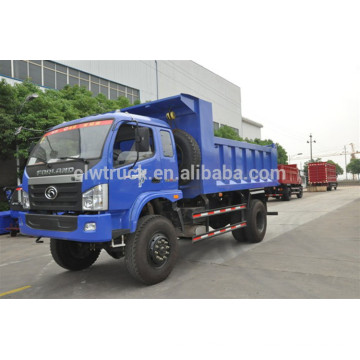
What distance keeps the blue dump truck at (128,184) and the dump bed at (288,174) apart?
14827 mm

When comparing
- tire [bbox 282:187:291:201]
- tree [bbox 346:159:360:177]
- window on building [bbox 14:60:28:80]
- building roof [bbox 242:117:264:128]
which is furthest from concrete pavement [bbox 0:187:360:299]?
tree [bbox 346:159:360:177]

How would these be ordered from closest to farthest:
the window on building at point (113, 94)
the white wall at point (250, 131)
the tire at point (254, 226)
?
1. the tire at point (254, 226)
2. the window on building at point (113, 94)
3. the white wall at point (250, 131)

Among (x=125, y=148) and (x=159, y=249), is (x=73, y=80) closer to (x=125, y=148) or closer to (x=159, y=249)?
(x=125, y=148)

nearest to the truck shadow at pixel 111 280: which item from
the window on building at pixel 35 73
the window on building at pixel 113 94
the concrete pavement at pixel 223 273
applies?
the concrete pavement at pixel 223 273

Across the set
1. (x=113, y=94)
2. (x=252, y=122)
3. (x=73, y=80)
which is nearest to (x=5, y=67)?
(x=73, y=80)

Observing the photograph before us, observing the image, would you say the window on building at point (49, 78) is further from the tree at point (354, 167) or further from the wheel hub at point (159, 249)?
the tree at point (354, 167)

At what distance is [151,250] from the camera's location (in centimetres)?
418

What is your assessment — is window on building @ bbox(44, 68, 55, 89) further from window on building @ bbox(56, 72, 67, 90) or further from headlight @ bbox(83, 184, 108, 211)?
headlight @ bbox(83, 184, 108, 211)

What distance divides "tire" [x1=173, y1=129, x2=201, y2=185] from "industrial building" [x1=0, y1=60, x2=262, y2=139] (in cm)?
1476

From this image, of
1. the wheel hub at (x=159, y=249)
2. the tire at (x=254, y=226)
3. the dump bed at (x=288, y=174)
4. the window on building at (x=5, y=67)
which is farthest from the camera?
the dump bed at (x=288, y=174)

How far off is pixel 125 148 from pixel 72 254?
2.26m

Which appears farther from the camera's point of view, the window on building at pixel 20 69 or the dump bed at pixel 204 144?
the window on building at pixel 20 69

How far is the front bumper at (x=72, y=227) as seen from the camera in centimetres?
367

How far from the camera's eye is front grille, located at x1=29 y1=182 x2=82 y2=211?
3.83 metres
